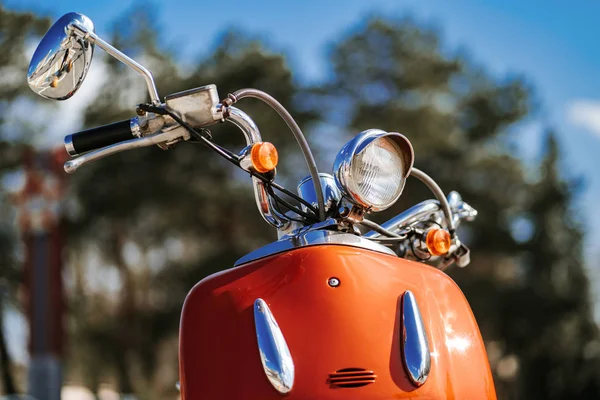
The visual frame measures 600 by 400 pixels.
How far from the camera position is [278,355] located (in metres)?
1.73

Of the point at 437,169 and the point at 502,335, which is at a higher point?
the point at 437,169

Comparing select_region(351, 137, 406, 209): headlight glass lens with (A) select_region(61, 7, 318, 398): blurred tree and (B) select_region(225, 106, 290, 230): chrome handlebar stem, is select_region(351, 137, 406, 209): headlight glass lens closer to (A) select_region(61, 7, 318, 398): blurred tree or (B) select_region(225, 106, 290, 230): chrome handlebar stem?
(B) select_region(225, 106, 290, 230): chrome handlebar stem

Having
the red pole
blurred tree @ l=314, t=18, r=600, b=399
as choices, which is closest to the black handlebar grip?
blurred tree @ l=314, t=18, r=600, b=399

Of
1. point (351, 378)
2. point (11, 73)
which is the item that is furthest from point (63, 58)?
point (11, 73)

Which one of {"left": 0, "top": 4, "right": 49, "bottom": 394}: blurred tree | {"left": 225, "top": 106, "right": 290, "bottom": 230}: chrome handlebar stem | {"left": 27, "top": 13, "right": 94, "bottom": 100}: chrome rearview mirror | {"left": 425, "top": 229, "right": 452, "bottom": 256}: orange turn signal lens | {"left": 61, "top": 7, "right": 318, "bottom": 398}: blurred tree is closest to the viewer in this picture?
{"left": 27, "top": 13, "right": 94, "bottom": 100}: chrome rearview mirror

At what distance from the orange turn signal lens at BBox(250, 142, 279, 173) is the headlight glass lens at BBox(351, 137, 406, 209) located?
20 centimetres

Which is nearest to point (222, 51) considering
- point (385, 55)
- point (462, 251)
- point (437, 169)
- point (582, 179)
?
point (385, 55)

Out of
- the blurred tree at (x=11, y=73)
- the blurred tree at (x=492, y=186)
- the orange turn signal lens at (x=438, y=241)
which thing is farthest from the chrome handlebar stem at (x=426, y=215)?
the blurred tree at (x=11, y=73)

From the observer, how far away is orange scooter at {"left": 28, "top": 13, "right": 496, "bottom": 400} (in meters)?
1.74

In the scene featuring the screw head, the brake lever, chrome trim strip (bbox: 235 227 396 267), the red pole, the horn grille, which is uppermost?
the red pole

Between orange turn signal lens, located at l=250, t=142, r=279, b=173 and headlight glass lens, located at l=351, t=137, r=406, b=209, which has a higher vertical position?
orange turn signal lens, located at l=250, t=142, r=279, b=173

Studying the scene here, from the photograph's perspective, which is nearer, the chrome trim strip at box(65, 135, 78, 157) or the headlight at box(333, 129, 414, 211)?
the headlight at box(333, 129, 414, 211)

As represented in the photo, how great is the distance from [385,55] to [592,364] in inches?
337

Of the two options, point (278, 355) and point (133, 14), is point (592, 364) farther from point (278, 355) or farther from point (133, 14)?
point (278, 355)
